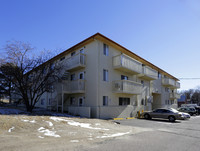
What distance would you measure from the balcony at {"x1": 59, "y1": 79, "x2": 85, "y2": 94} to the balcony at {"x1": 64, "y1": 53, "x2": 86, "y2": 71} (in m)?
1.64

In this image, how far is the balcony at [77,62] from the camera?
16.8 metres

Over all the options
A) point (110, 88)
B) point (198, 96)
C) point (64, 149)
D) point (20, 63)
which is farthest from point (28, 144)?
point (198, 96)

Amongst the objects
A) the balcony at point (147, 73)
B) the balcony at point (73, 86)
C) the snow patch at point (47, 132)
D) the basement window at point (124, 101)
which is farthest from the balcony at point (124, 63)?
the snow patch at point (47, 132)

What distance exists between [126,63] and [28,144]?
546 inches

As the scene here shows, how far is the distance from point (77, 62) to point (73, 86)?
8.60ft

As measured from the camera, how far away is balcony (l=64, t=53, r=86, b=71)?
16844 mm

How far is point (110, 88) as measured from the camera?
17281 millimetres

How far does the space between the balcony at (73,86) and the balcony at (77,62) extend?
164 cm

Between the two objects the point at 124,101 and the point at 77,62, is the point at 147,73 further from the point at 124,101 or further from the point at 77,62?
the point at 77,62

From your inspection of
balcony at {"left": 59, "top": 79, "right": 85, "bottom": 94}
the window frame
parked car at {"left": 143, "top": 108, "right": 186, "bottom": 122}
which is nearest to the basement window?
parked car at {"left": 143, "top": 108, "right": 186, "bottom": 122}

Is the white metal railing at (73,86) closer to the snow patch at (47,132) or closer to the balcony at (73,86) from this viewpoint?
the balcony at (73,86)

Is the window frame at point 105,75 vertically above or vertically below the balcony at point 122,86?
above

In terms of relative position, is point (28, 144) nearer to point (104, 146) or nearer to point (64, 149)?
point (64, 149)

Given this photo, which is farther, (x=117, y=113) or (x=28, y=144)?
(x=117, y=113)
